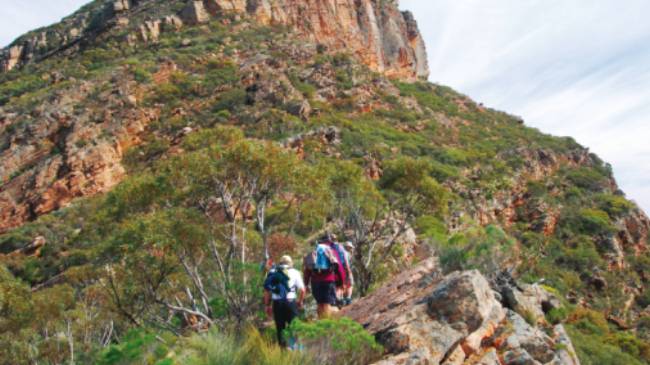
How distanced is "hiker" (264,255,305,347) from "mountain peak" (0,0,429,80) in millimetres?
52030

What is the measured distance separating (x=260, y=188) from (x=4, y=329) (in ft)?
40.4

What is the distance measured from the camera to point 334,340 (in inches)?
213

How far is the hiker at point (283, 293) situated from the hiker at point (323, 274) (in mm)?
664

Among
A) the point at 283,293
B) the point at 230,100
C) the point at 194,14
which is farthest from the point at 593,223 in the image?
the point at 194,14

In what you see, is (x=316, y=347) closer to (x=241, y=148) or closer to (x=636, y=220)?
(x=241, y=148)

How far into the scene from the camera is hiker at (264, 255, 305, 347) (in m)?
6.66

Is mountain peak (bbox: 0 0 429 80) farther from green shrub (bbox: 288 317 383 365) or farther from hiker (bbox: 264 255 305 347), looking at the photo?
green shrub (bbox: 288 317 383 365)

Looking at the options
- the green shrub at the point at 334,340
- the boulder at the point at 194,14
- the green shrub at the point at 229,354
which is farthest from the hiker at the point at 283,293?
the boulder at the point at 194,14

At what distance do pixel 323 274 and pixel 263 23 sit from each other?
183 feet

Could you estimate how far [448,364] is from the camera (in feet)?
20.6

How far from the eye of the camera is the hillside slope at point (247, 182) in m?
11.8

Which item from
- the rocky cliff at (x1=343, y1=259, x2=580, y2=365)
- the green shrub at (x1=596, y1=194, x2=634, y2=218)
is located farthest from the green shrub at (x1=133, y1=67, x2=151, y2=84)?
the rocky cliff at (x1=343, y1=259, x2=580, y2=365)

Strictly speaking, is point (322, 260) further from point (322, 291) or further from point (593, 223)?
point (593, 223)

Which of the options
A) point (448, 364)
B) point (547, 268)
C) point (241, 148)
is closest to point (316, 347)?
point (448, 364)
